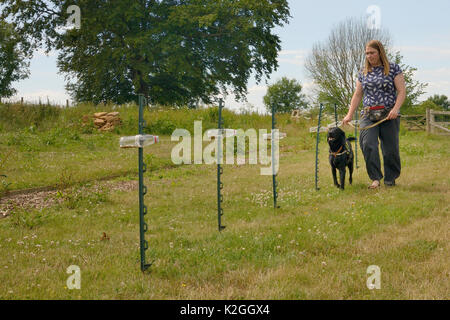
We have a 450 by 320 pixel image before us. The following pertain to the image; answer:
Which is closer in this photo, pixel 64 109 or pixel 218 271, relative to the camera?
pixel 218 271

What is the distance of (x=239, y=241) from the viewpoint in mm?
5254

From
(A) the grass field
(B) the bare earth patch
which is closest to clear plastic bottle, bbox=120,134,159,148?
(A) the grass field

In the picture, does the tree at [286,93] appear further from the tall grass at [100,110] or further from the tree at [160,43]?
the tall grass at [100,110]

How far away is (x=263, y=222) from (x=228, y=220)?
64 centimetres

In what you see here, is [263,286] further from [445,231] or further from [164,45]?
[164,45]

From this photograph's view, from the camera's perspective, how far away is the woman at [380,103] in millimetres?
7758

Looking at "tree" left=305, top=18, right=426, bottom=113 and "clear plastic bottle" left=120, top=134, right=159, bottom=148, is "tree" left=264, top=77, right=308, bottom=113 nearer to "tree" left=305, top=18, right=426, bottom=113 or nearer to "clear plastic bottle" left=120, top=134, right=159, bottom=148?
"tree" left=305, top=18, right=426, bottom=113

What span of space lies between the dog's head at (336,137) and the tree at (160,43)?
63.2 ft

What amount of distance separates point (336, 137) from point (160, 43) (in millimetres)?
21639

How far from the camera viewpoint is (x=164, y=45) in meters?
27.2

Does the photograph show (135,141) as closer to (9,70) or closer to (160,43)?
(160,43)

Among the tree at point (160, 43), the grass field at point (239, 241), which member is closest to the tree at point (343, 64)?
the tree at point (160, 43)

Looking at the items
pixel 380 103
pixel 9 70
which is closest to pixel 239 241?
pixel 380 103

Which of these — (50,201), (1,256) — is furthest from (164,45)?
(1,256)
